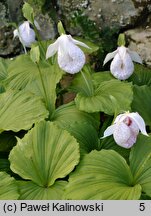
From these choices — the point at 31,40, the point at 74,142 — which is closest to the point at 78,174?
the point at 74,142

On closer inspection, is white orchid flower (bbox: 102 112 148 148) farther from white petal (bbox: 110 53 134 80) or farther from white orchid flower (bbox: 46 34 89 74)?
white petal (bbox: 110 53 134 80)

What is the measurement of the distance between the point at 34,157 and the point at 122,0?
4.10 feet

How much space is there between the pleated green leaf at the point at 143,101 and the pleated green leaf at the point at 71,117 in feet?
0.69

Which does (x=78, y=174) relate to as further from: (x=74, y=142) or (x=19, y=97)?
(x=19, y=97)

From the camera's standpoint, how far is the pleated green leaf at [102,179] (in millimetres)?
1807

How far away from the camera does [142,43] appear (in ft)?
8.90

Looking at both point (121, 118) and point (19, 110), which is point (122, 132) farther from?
point (19, 110)

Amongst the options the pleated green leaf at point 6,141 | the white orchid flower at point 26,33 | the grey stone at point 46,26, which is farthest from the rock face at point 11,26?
the pleated green leaf at point 6,141

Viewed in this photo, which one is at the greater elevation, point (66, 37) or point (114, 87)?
point (66, 37)

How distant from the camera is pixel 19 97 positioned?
225cm

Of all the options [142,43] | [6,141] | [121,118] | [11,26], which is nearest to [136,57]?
[142,43]

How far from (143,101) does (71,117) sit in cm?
39

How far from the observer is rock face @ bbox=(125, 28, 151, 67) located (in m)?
2.70

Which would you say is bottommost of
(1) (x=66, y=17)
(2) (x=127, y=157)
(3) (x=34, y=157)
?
(2) (x=127, y=157)
